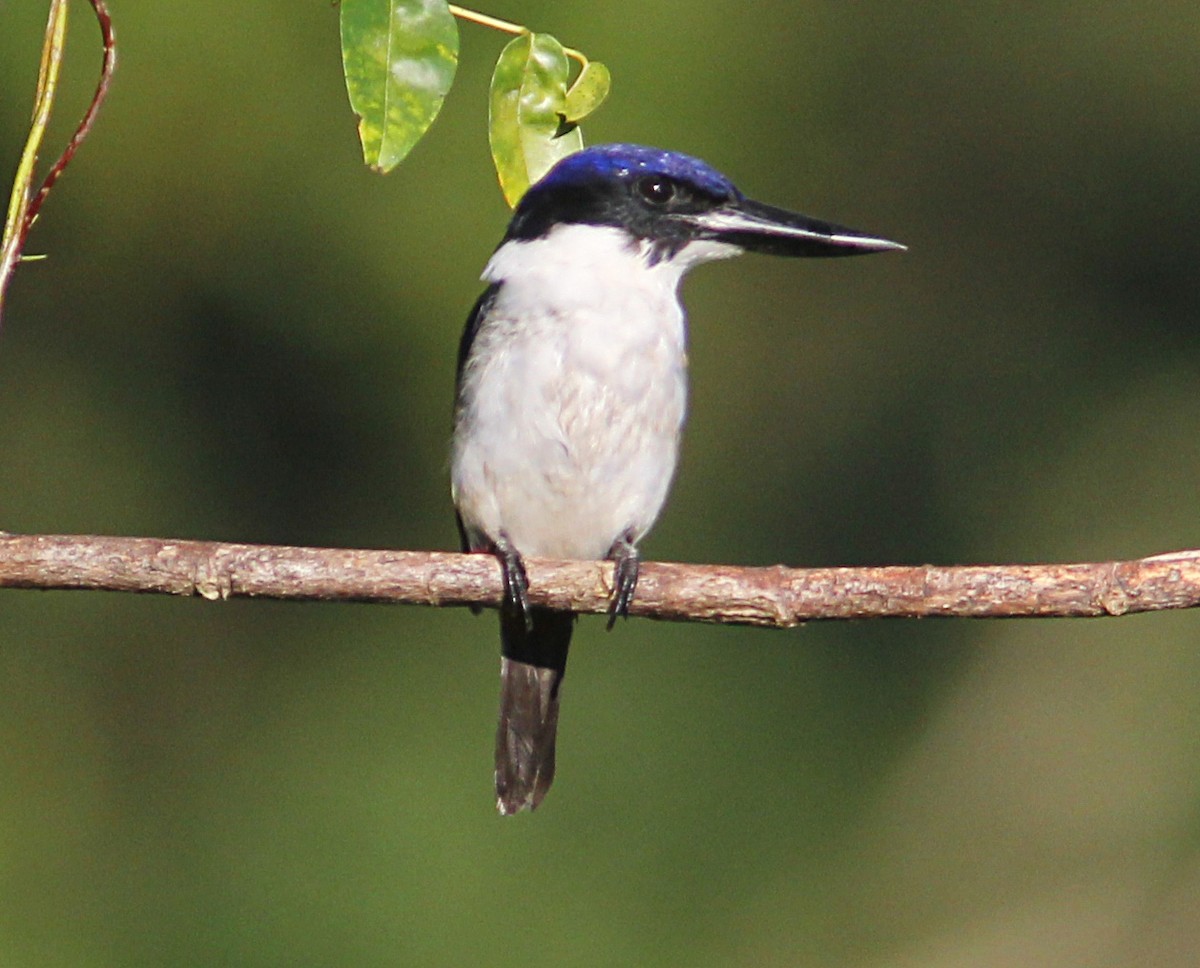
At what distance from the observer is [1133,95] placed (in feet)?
24.5

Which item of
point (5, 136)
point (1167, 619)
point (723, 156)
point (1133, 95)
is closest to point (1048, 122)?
point (1133, 95)

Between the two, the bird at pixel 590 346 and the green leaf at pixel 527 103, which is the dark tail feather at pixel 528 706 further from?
the green leaf at pixel 527 103

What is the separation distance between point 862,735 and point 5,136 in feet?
11.6

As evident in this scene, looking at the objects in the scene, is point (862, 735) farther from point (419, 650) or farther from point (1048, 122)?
point (1048, 122)

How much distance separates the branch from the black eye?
39.0 inches

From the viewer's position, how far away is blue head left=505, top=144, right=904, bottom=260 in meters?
3.72

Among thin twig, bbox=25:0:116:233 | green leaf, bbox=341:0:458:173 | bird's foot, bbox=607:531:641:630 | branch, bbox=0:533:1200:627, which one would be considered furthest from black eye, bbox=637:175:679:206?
thin twig, bbox=25:0:116:233

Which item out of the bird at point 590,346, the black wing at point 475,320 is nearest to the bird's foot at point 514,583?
the bird at point 590,346

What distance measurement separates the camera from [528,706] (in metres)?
4.21

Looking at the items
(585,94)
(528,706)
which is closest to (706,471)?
(528,706)

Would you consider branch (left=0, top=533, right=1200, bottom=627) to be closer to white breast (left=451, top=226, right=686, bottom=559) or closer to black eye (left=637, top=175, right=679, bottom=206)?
white breast (left=451, top=226, right=686, bottom=559)

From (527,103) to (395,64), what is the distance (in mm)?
292

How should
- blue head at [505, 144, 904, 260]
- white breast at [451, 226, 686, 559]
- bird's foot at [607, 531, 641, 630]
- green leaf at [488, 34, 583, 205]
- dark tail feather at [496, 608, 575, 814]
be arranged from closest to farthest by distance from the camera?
green leaf at [488, 34, 583, 205] → bird's foot at [607, 531, 641, 630] → blue head at [505, 144, 904, 260] → white breast at [451, 226, 686, 559] → dark tail feather at [496, 608, 575, 814]

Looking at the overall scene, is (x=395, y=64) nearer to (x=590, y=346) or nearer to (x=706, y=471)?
(x=590, y=346)
